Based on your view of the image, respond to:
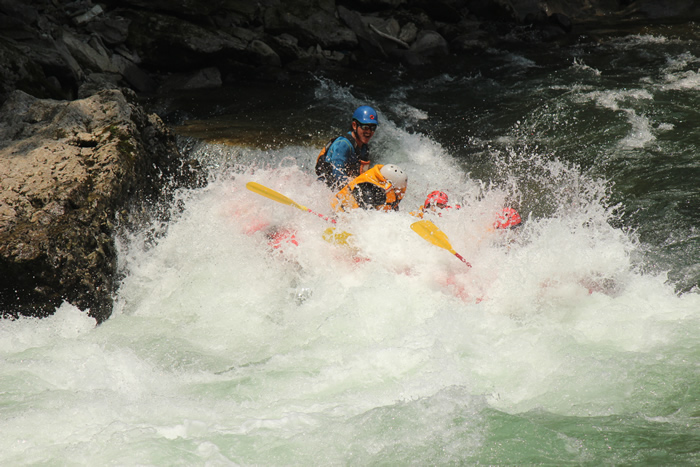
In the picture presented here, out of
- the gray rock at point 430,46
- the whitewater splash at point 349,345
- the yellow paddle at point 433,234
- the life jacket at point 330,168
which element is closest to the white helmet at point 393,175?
the whitewater splash at point 349,345

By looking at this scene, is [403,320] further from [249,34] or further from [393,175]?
[249,34]

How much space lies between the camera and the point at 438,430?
10.3ft

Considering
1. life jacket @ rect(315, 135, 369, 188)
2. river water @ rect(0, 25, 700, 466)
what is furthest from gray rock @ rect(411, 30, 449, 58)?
life jacket @ rect(315, 135, 369, 188)

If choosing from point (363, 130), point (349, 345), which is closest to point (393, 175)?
point (363, 130)

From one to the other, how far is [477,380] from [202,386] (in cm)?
181

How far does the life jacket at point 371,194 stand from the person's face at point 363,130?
921 mm

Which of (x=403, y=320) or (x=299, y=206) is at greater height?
(x=299, y=206)

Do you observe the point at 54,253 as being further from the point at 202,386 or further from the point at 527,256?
the point at 527,256

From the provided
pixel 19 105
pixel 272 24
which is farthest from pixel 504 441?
pixel 272 24

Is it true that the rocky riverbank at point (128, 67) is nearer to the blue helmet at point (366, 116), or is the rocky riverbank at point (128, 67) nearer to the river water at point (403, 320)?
the river water at point (403, 320)

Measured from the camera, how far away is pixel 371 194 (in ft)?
18.1

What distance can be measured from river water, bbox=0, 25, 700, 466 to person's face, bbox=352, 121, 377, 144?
84cm

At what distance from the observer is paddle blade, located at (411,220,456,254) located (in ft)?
16.6

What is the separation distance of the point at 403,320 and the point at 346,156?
2.36 meters
